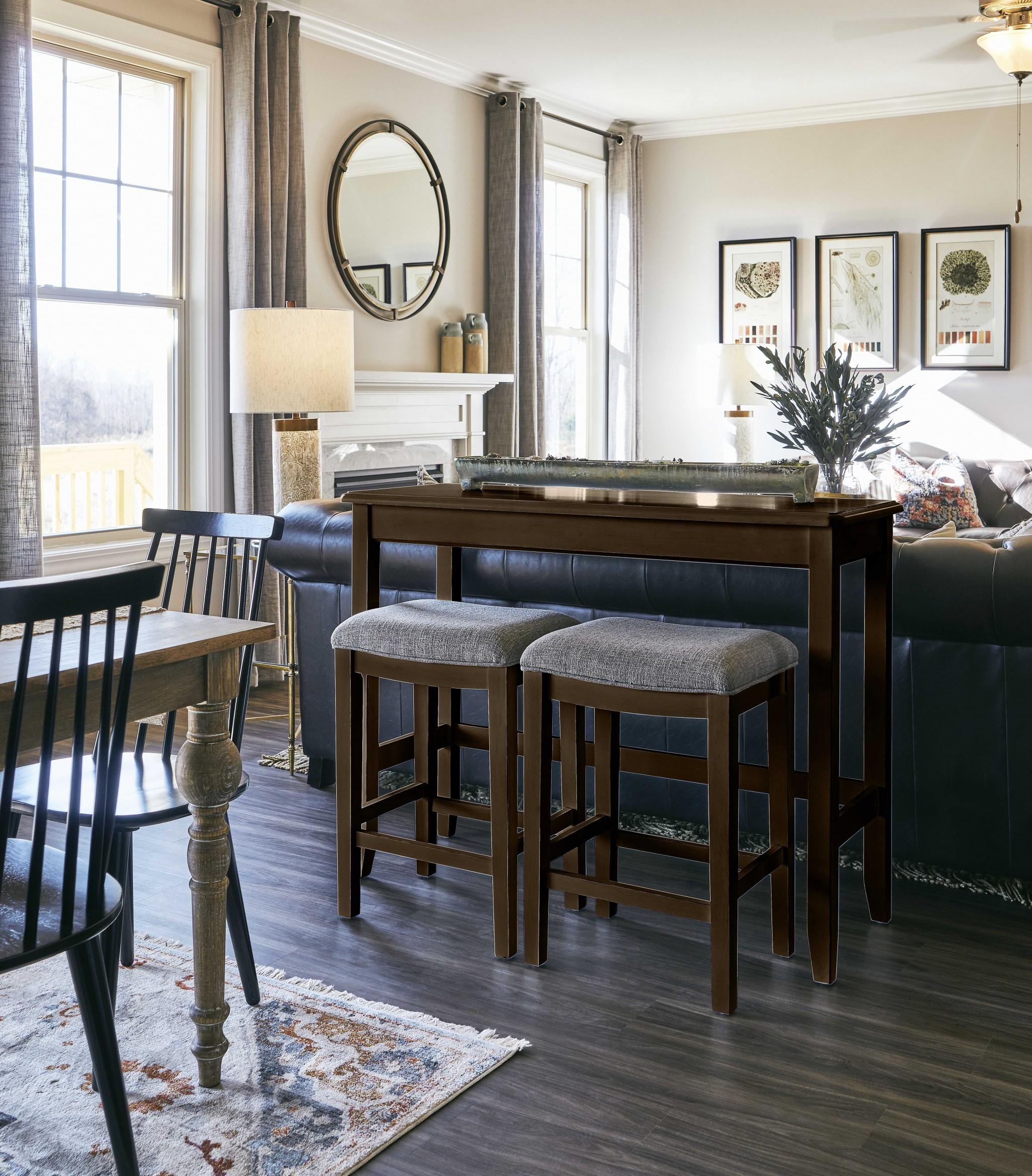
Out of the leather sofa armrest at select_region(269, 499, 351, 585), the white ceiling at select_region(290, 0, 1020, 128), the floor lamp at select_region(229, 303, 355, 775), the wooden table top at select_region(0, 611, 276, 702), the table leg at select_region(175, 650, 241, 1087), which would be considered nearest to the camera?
the wooden table top at select_region(0, 611, 276, 702)

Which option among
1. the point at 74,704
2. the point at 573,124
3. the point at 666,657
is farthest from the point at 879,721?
the point at 573,124

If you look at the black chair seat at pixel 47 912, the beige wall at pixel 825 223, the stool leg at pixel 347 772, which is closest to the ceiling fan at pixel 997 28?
the beige wall at pixel 825 223

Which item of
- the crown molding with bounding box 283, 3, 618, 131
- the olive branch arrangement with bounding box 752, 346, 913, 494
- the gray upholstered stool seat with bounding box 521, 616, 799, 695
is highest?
the crown molding with bounding box 283, 3, 618, 131

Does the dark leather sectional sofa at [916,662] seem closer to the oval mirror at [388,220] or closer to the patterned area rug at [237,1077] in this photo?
the patterned area rug at [237,1077]

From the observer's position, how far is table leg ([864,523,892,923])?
8.53ft

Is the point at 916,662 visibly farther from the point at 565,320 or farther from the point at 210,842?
the point at 565,320

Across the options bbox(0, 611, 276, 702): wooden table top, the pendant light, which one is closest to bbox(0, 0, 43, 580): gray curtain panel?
bbox(0, 611, 276, 702): wooden table top

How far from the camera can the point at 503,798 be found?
97.8 inches

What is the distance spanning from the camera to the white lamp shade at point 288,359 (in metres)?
3.99

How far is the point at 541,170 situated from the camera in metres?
6.72

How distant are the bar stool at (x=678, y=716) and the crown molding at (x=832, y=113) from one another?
5630mm

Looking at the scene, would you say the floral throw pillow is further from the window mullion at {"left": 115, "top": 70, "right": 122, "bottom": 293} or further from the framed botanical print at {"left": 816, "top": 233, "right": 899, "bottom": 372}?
the window mullion at {"left": 115, "top": 70, "right": 122, "bottom": 293}

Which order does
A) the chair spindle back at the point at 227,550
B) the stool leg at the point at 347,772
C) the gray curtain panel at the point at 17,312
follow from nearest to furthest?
the chair spindle back at the point at 227,550
the stool leg at the point at 347,772
the gray curtain panel at the point at 17,312

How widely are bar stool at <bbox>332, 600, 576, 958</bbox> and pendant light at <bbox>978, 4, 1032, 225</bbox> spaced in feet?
14.0
